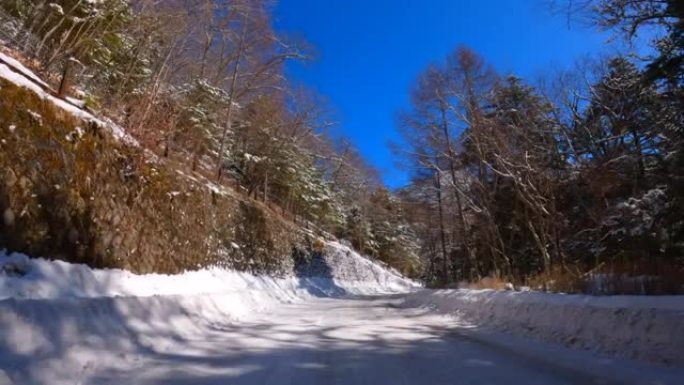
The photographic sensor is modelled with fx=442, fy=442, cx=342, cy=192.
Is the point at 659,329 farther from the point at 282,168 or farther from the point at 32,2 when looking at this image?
the point at 282,168

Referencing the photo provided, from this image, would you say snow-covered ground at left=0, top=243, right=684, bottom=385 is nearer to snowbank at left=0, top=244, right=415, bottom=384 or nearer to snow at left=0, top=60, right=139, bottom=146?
snowbank at left=0, top=244, right=415, bottom=384

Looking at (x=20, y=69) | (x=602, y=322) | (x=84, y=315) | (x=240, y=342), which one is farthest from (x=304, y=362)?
(x=20, y=69)

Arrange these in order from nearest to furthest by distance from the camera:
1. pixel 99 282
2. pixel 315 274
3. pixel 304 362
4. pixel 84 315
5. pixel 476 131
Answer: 1. pixel 84 315
2. pixel 304 362
3. pixel 99 282
4. pixel 476 131
5. pixel 315 274

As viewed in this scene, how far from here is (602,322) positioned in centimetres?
532

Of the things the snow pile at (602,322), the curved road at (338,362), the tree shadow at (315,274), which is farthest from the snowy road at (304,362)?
the tree shadow at (315,274)

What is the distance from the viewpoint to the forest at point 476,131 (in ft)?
25.6

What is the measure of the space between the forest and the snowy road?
9.01 feet

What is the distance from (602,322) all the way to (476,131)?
10998mm

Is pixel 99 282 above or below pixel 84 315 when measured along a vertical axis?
above

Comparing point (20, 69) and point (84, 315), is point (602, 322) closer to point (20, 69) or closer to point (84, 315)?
point (84, 315)

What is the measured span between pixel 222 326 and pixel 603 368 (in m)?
5.30

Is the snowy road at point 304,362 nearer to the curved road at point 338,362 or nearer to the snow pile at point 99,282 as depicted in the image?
the curved road at point 338,362

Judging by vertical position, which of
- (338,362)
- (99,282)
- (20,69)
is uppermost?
(20,69)

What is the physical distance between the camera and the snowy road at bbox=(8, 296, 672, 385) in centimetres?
374
